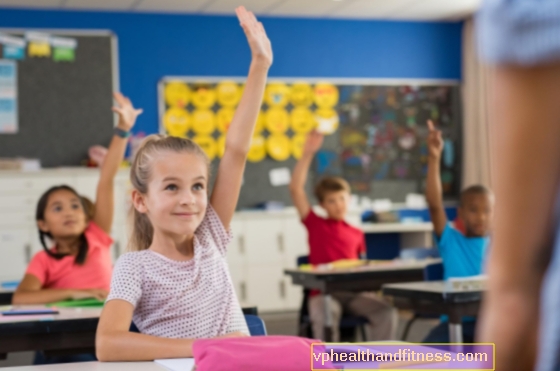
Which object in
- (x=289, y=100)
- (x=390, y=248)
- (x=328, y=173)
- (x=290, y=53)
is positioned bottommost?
(x=390, y=248)

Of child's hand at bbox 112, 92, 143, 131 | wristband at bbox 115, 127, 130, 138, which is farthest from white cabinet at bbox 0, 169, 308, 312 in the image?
child's hand at bbox 112, 92, 143, 131

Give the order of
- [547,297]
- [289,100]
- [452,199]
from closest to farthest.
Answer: [547,297]
[289,100]
[452,199]

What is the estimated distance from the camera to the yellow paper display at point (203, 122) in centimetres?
718

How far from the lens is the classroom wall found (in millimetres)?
7008

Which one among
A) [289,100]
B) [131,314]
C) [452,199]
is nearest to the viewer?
[131,314]

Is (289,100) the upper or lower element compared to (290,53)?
lower

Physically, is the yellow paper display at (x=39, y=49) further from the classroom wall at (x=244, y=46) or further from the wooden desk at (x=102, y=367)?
the wooden desk at (x=102, y=367)

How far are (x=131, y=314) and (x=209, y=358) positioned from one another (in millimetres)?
432

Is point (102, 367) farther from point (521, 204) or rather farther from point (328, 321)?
point (328, 321)

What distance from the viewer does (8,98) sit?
662 cm

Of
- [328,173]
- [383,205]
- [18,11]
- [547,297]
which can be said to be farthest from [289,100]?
[547,297]

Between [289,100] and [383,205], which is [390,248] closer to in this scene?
[383,205]

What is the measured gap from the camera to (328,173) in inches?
299

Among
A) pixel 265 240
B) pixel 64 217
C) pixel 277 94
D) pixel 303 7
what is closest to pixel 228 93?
pixel 277 94
